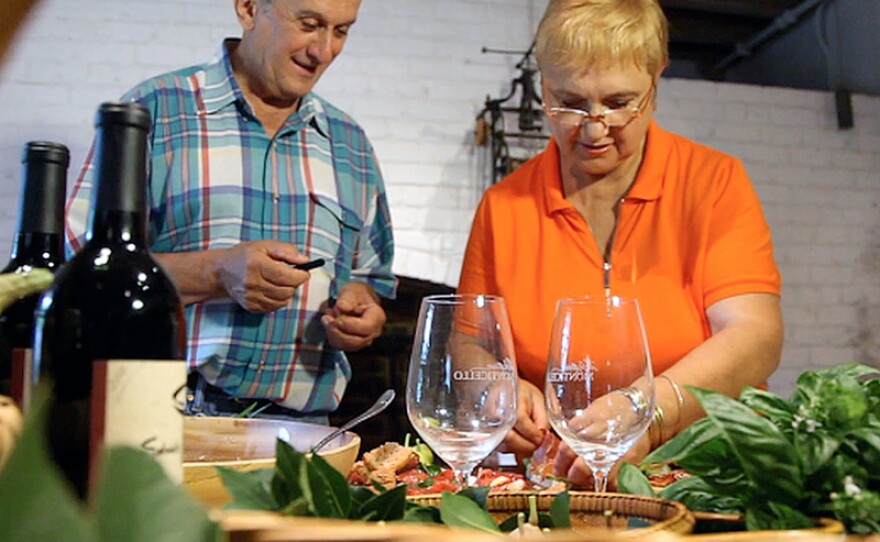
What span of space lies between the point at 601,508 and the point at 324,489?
15 cm

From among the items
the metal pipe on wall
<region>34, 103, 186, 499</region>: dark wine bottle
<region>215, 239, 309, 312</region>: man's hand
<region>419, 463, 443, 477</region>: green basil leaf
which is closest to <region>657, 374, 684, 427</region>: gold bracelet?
<region>419, 463, 443, 477</region>: green basil leaf

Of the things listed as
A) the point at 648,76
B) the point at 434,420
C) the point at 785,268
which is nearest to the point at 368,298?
the point at 648,76

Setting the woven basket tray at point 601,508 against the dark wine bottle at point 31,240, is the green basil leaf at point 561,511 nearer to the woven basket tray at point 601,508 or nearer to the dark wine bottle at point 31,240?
the woven basket tray at point 601,508

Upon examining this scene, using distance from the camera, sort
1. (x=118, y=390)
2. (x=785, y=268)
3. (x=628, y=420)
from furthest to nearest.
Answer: (x=785, y=268)
(x=628, y=420)
(x=118, y=390)

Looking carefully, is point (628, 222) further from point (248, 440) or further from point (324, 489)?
point (324, 489)

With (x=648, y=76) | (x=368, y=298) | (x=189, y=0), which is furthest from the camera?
(x=189, y=0)

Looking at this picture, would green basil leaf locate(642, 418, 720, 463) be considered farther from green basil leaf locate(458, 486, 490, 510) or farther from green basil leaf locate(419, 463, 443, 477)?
green basil leaf locate(419, 463, 443, 477)

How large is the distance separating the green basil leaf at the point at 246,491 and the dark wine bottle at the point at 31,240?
0.24 meters

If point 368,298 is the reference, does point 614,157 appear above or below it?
above

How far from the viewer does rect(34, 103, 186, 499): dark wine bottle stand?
406 millimetres

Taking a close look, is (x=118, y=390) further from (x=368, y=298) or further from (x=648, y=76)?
(x=368, y=298)

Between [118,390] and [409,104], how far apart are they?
3038 millimetres

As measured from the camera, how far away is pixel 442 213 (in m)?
3.33

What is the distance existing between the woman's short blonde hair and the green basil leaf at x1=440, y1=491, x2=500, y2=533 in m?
1.02
